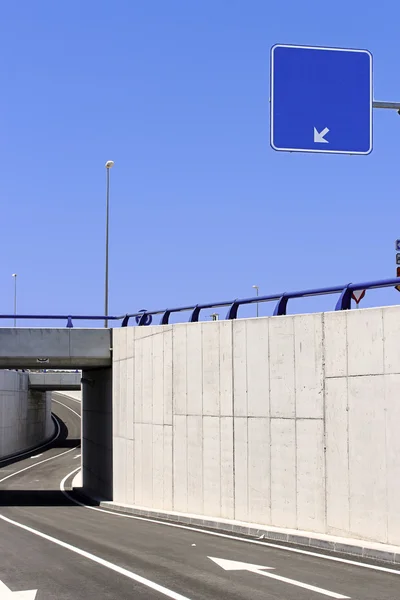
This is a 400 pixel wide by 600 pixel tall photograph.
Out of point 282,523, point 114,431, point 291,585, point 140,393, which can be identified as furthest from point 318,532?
point 114,431

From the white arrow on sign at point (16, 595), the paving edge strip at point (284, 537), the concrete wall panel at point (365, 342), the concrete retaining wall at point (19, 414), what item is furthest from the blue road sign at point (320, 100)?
the concrete retaining wall at point (19, 414)

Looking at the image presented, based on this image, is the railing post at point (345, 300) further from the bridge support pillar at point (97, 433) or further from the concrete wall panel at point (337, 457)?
the bridge support pillar at point (97, 433)

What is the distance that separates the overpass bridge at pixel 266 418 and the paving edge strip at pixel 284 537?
0.63 feet

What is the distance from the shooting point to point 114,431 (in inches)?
1112

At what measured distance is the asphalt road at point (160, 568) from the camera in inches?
401

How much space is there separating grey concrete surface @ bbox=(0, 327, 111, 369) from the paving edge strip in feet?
23.1

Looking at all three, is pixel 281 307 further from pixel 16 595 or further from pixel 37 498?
pixel 37 498

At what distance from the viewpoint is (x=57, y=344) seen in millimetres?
29297

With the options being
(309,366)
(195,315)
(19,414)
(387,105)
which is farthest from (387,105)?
(19,414)

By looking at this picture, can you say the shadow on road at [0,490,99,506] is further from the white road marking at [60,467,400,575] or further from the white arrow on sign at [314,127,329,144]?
the white arrow on sign at [314,127,329,144]

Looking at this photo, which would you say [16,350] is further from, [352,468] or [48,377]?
[48,377]

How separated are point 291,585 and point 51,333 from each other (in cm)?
1976

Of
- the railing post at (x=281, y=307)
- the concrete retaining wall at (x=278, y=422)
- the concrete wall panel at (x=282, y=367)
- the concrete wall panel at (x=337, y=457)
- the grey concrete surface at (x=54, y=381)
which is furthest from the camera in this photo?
the grey concrete surface at (x=54, y=381)

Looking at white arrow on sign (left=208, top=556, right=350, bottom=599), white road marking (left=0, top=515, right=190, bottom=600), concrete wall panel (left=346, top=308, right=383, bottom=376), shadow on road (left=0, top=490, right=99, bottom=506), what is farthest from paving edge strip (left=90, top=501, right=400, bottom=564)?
shadow on road (left=0, top=490, right=99, bottom=506)
